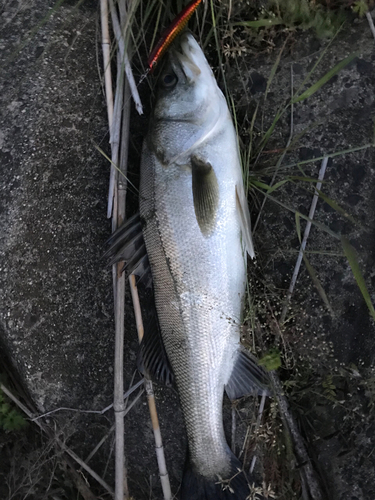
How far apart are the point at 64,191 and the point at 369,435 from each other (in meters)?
1.97

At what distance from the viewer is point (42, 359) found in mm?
2355

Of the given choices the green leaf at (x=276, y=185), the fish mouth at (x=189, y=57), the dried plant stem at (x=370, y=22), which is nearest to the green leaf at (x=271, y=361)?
the green leaf at (x=276, y=185)

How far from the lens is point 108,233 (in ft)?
7.84

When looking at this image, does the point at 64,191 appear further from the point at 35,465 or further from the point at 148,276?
the point at 35,465

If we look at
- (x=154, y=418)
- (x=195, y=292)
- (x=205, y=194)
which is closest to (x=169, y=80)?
(x=205, y=194)

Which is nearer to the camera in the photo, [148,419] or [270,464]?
[270,464]

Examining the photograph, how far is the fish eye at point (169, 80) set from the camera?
202 cm

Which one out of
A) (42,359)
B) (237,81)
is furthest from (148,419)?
(237,81)

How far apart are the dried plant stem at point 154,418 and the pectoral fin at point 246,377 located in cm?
40

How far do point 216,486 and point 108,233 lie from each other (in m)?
1.36

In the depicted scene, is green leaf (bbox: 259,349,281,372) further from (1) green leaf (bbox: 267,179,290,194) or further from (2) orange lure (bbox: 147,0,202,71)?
(2) orange lure (bbox: 147,0,202,71)

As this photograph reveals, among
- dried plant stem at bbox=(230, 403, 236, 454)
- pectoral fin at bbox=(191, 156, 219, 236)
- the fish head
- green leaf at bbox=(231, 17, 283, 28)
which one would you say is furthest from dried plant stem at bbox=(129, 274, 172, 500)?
green leaf at bbox=(231, 17, 283, 28)

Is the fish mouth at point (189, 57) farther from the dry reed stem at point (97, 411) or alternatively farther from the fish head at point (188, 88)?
the dry reed stem at point (97, 411)

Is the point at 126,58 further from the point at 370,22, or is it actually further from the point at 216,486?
the point at 216,486
